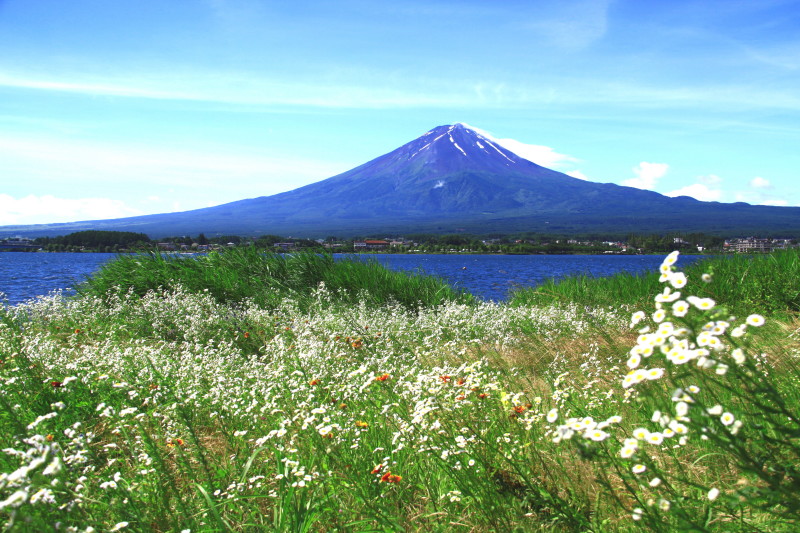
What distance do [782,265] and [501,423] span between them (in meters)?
10.4

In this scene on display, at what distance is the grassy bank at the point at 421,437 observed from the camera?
6.72 feet

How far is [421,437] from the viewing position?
3.41m

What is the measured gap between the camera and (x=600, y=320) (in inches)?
368

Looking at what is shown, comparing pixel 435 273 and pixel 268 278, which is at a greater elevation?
pixel 268 278

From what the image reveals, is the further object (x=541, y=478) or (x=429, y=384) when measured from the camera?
(x=429, y=384)

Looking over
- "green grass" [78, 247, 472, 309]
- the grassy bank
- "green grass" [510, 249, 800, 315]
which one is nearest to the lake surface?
"green grass" [78, 247, 472, 309]

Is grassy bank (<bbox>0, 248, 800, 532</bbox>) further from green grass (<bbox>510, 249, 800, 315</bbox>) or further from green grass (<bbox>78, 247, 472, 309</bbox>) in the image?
green grass (<bbox>78, 247, 472, 309</bbox>)

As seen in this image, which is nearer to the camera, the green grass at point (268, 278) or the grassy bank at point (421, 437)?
the grassy bank at point (421, 437)

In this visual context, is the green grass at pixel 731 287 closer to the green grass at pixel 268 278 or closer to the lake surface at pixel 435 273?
the lake surface at pixel 435 273

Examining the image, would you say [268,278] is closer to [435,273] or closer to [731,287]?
[435,273]

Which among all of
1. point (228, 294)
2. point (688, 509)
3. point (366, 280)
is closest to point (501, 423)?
point (688, 509)

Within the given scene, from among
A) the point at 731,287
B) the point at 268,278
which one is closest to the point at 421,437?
the point at 731,287

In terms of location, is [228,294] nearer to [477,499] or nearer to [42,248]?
[477,499]

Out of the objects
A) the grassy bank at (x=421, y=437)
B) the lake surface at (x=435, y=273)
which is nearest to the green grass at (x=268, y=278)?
the lake surface at (x=435, y=273)
